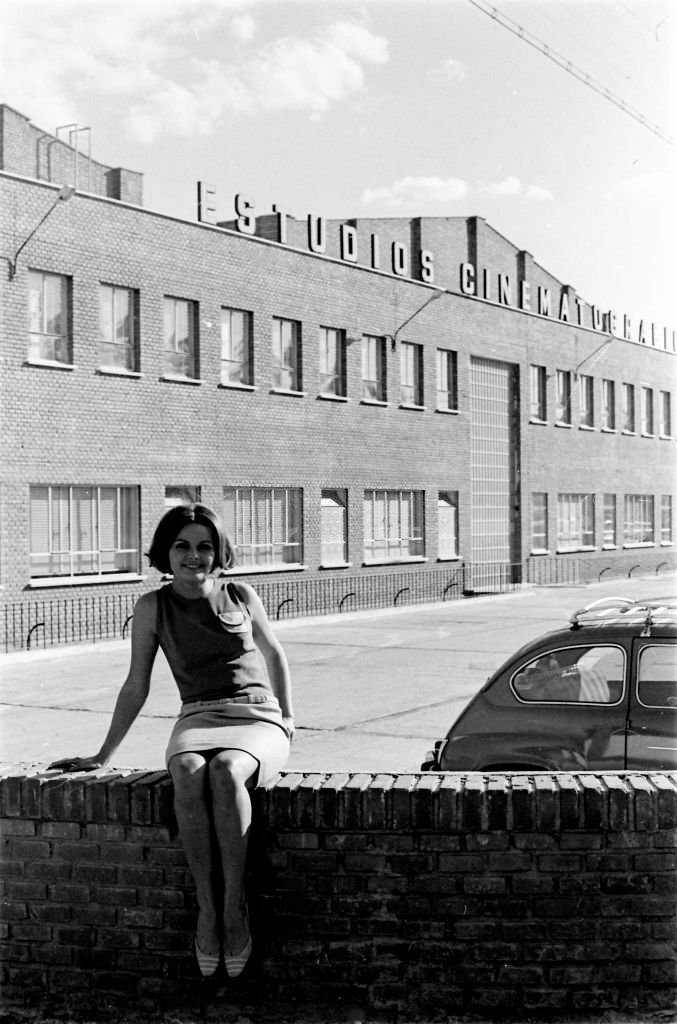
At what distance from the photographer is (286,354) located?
1230 inches

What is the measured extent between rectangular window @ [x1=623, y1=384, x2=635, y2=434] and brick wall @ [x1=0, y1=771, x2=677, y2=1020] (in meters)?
47.0

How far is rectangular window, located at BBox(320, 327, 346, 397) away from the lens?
32.5 meters

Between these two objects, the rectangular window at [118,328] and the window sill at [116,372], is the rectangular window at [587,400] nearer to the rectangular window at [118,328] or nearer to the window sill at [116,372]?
the rectangular window at [118,328]

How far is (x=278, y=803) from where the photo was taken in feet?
15.1

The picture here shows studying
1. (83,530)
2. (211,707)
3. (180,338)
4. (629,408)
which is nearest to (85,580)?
(83,530)

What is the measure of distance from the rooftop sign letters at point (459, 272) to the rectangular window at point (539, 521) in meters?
6.43

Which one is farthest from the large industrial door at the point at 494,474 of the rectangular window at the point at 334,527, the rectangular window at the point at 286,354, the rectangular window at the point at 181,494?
the rectangular window at the point at 181,494

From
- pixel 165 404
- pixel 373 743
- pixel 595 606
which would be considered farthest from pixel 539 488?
pixel 595 606

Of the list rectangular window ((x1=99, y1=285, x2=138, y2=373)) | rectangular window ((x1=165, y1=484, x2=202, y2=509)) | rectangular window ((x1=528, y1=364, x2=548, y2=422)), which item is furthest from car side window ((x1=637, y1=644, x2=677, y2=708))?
rectangular window ((x1=528, y1=364, x2=548, y2=422))

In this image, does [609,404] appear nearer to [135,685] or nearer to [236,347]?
[236,347]

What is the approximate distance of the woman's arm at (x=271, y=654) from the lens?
16.3 ft

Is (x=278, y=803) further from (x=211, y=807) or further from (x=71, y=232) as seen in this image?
(x=71, y=232)

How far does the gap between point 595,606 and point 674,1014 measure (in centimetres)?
429

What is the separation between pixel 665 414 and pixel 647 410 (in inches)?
82.4
